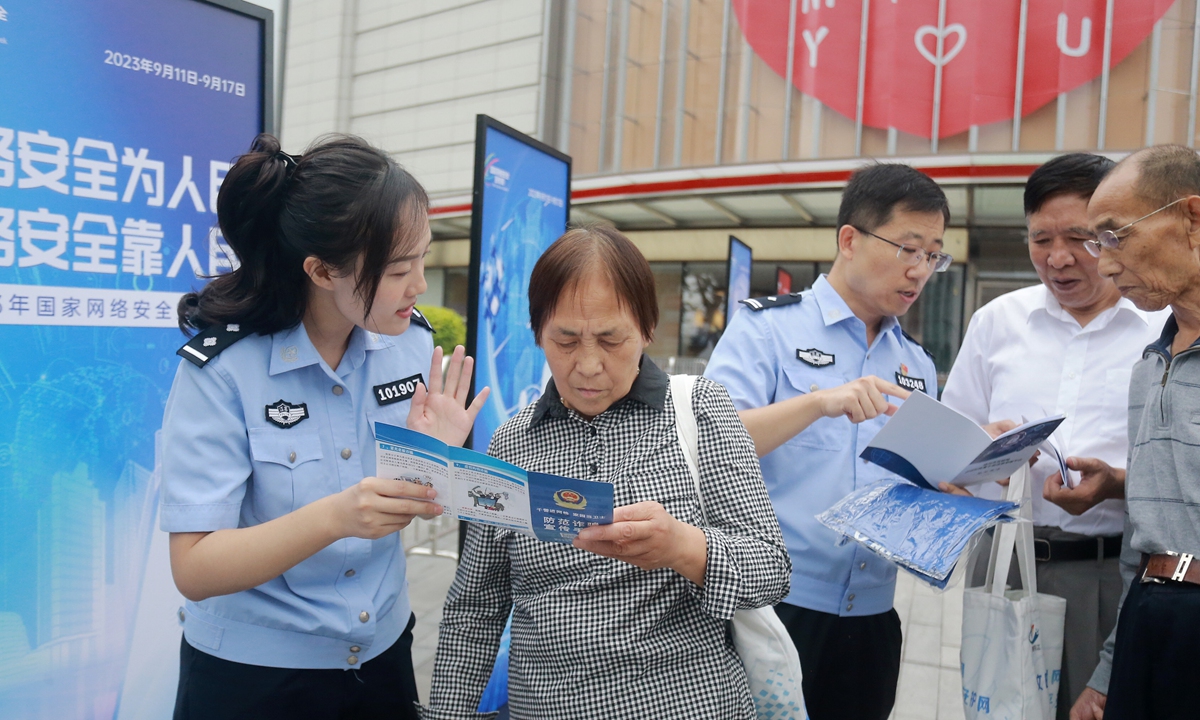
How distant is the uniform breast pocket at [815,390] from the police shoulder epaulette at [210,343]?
1.40 metres

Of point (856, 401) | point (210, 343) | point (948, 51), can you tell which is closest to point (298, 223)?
point (210, 343)

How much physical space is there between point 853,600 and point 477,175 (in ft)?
6.58

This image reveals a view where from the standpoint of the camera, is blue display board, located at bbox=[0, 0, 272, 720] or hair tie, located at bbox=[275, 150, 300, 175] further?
blue display board, located at bbox=[0, 0, 272, 720]

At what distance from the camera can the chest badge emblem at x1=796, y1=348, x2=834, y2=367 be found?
7.29 feet

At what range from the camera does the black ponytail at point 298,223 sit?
4.87ft

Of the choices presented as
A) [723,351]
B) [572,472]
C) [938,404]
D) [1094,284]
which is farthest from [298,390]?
[1094,284]

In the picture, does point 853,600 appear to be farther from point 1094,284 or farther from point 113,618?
point 113,618

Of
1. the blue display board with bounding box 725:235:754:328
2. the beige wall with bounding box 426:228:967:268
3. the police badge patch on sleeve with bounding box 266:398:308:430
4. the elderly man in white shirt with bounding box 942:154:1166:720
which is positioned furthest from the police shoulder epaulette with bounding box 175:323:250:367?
the beige wall with bounding box 426:228:967:268

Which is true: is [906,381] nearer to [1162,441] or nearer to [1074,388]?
[1074,388]

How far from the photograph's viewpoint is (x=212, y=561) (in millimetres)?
1365

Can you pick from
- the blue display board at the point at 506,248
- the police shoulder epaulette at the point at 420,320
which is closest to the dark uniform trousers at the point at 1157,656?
the police shoulder epaulette at the point at 420,320

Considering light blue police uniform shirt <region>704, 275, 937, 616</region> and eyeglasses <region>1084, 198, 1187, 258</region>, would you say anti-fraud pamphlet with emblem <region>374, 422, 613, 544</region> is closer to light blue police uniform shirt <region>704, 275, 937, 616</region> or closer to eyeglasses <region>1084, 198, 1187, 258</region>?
light blue police uniform shirt <region>704, 275, 937, 616</region>

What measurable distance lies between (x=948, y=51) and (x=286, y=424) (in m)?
13.4

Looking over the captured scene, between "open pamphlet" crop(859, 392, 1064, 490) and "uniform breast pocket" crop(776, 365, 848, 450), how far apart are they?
18cm
